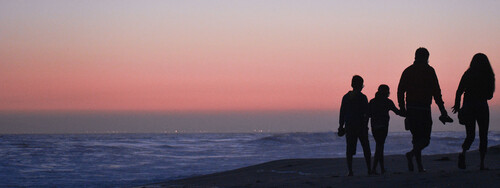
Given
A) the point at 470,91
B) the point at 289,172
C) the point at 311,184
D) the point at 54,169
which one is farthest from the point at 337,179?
the point at 54,169

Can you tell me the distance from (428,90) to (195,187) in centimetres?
420

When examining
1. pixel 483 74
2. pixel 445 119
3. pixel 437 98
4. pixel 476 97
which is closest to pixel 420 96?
pixel 437 98

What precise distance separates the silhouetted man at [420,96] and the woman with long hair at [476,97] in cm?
32

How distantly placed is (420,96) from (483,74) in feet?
2.88

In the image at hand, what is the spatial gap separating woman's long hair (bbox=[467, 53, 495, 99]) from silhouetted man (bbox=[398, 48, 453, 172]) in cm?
48

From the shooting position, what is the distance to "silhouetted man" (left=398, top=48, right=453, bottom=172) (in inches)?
300

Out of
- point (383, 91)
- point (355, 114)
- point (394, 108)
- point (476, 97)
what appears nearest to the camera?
point (476, 97)

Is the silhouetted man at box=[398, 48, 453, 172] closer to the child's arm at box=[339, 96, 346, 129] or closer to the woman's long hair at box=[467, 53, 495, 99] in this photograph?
the woman's long hair at box=[467, 53, 495, 99]

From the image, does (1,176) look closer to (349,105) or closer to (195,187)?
(195,187)

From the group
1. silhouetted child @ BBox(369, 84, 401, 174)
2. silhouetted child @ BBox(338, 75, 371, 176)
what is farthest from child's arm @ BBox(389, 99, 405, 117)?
silhouetted child @ BBox(338, 75, 371, 176)

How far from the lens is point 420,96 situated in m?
7.62

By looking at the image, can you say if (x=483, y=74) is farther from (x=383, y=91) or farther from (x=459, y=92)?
(x=383, y=91)

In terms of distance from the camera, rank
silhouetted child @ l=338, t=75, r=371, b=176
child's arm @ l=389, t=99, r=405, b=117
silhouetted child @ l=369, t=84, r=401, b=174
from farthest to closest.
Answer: silhouetted child @ l=369, t=84, r=401, b=174 → silhouetted child @ l=338, t=75, r=371, b=176 → child's arm @ l=389, t=99, r=405, b=117

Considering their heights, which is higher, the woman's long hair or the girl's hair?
the woman's long hair
